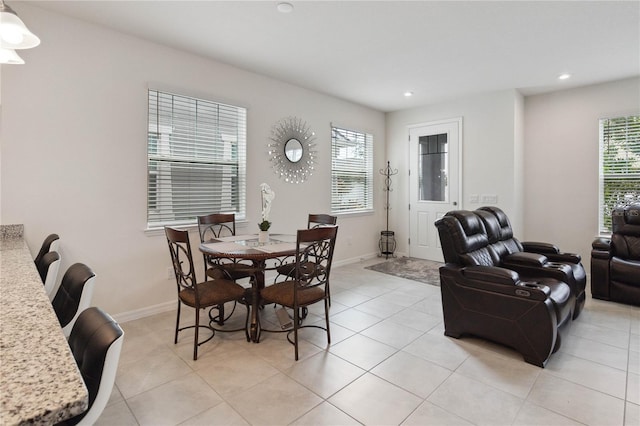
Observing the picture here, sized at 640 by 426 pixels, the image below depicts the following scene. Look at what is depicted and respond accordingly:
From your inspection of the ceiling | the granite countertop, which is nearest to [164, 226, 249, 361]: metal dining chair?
the granite countertop

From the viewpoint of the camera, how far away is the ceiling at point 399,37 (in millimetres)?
2818

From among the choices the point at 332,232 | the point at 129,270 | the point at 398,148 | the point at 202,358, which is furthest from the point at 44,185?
the point at 398,148

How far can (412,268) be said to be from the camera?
542 centimetres

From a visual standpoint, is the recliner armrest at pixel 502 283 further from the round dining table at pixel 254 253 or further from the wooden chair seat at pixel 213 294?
the wooden chair seat at pixel 213 294

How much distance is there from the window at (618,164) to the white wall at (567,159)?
93 millimetres

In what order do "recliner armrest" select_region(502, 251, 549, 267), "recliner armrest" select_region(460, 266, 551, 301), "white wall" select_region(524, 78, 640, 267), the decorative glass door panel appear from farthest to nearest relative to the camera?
the decorative glass door panel, "white wall" select_region(524, 78, 640, 267), "recliner armrest" select_region(502, 251, 549, 267), "recliner armrest" select_region(460, 266, 551, 301)

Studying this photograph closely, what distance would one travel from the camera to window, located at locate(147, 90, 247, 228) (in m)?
3.50

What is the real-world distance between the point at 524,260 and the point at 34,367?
3.74 metres

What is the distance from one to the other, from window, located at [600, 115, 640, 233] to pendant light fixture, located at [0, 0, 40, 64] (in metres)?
6.37

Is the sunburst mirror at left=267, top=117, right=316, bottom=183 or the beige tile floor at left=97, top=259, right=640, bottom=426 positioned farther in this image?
the sunburst mirror at left=267, top=117, right=316, bottom=183

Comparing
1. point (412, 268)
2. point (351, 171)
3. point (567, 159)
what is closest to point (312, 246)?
point (412, 268)

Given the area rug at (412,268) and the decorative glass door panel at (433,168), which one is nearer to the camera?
the area rug at (412,268)

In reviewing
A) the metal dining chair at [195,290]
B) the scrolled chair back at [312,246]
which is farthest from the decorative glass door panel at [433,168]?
the metal dining chair at [195,290]

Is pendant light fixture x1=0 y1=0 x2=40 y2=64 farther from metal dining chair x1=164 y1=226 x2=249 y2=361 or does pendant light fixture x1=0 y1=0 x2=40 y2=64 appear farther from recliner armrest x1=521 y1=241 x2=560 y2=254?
recliner armrest x1=521 y1=241 x2=560 y2=254
